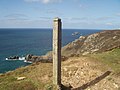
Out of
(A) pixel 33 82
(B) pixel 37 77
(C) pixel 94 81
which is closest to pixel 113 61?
(C) pixel 94 81

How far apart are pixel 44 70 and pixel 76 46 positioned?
57.8 metres

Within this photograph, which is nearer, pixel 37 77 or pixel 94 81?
pixel 94 81

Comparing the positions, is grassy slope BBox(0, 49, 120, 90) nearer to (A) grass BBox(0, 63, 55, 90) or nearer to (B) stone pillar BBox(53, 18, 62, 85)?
(A) grass BBox(0, 63, 55, 90)

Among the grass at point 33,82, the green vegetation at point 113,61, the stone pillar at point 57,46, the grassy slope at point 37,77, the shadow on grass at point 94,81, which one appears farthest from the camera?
the green vegetation at point 113,61

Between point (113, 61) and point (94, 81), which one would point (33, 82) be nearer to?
point (94, 81)

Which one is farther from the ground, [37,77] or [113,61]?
[113,61]

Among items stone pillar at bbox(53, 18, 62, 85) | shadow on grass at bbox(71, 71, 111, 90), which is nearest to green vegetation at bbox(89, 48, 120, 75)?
shadow on grass at bbox(71, 71, 111, 90)

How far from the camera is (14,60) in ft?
258

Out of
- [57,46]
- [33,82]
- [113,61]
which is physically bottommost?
[33,82]

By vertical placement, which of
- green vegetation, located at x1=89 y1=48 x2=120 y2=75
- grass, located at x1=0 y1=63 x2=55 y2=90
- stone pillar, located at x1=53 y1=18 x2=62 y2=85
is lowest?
grass, located at x1=0 y1=63 x2=55 y2=90

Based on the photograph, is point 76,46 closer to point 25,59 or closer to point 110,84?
point 25,59

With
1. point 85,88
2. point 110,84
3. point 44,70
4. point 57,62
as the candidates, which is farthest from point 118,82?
point 44,70

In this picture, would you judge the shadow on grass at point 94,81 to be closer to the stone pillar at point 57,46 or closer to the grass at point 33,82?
the stone pillar at point 57,46

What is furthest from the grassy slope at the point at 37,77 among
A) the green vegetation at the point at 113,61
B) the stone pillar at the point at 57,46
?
the stone pillar at the point at 57,46
